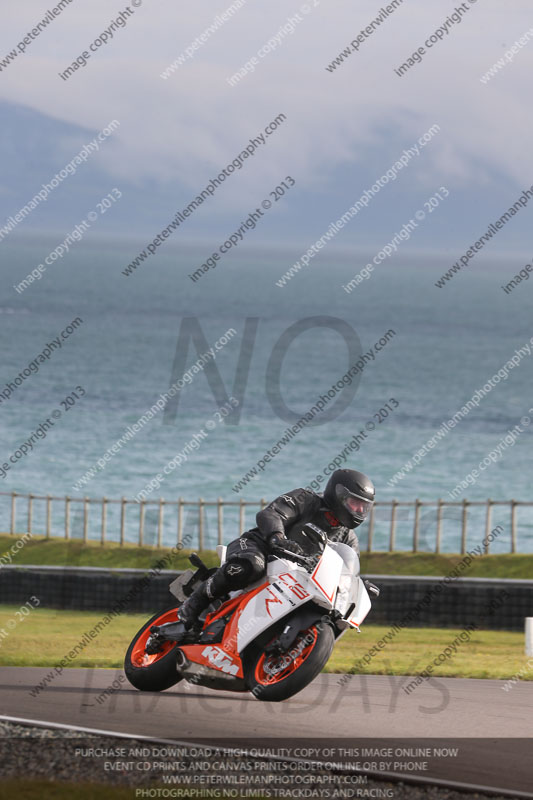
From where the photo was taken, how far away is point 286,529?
35.8ft

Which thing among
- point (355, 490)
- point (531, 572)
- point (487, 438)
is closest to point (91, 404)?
point (487, 438)

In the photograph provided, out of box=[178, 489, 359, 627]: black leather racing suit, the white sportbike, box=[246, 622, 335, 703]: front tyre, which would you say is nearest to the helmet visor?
box=[178, 489, 359, 627]: black leather racing suit

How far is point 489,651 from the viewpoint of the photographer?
54.3 feet

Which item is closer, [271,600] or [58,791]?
[58,791]

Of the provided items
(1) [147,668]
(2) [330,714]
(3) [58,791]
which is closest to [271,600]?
(2) [330,714]

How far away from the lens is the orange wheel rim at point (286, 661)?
9891 millimetres

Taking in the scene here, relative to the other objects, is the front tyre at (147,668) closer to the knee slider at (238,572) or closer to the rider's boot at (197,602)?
the rider's boot at (197,602)

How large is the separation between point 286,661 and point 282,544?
38.9 inches

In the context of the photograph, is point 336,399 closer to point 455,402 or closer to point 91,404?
point 455,402

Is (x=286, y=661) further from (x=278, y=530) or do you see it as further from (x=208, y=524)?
(x=208, y=524)

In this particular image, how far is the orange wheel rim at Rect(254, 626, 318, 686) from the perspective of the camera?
989 centimetres

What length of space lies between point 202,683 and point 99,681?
2.28m

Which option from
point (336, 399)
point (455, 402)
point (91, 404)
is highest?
point (455, 402)

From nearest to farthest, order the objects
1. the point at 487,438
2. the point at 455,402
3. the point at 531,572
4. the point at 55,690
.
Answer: the point at 55,690 → the point at 531,572 → the point at 487,438 → the point at 455,402
